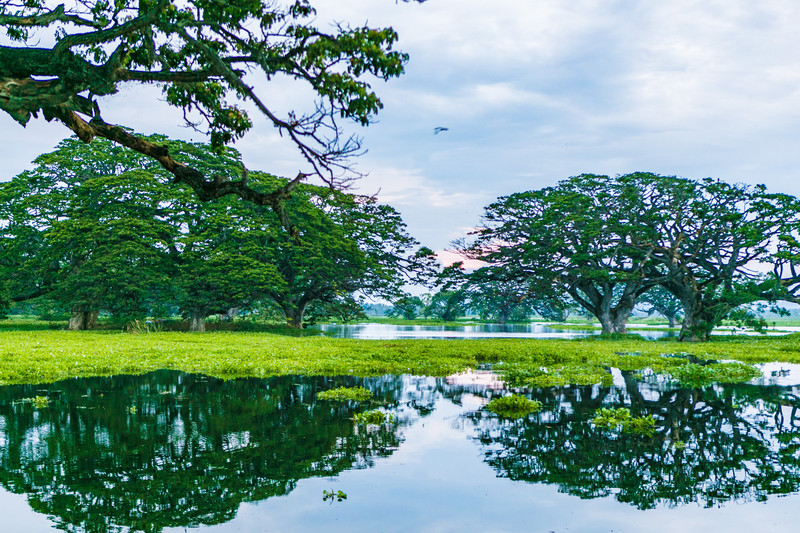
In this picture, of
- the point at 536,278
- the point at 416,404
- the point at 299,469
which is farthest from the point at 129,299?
the point at 299,469

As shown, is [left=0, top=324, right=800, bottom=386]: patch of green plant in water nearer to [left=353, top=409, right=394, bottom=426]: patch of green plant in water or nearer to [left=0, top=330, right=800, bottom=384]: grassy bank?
[left=0, top=330, right=800, bottom=384]: grassy bank

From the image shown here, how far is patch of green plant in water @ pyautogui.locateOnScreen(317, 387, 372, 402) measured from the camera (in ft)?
50.0

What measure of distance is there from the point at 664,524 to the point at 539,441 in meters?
3.89

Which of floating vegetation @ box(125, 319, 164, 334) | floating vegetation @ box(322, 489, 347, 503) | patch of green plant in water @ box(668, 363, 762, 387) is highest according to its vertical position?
floating vegetation @ box(125, 319, 164, 334)

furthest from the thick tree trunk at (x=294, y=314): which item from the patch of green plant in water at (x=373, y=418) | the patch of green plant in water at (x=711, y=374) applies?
the patch of green plant in water at (x=373, y=418)

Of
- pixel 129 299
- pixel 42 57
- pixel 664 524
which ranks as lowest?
pixel 664 524

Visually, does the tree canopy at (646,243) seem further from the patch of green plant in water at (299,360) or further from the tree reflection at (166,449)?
the tree reflection at (166,449)

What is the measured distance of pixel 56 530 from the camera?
A: 270 inches

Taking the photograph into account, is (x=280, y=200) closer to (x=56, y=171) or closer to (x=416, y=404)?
(x=416, y=404)

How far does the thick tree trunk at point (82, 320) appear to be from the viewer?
48000 mm

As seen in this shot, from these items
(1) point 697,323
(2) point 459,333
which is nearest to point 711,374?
(1) point 697,323

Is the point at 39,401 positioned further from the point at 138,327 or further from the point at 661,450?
the point at 138,327

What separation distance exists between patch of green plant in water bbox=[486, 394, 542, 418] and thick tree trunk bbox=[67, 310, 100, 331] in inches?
1716

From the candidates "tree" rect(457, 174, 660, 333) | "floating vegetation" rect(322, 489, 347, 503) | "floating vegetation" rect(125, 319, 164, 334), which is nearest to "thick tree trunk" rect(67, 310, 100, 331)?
"floating vegetation" rect(125, 319, 164, 334)
